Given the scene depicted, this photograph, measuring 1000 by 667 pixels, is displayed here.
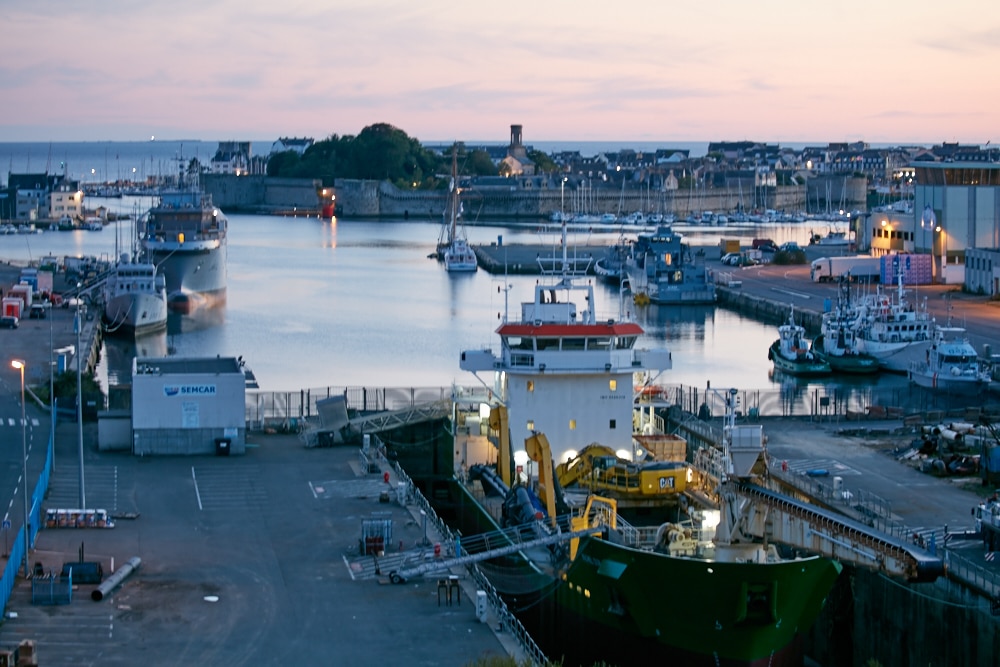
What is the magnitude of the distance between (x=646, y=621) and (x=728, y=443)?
239 cm

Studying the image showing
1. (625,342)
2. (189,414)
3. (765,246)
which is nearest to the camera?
(625,342)

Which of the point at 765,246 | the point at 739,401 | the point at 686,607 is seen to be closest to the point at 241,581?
the point at 686,607

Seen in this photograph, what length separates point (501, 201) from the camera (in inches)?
5979

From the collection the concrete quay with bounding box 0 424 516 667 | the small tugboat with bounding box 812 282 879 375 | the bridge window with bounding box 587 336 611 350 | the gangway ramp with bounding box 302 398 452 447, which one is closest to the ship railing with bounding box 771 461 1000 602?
the bridge window with bounding box 587 336 611 350

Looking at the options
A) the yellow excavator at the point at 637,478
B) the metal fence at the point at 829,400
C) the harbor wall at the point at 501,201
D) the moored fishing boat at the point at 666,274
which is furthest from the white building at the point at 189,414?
the harbor wall at the point at 501,201

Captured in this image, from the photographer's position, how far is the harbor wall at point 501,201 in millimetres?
150375

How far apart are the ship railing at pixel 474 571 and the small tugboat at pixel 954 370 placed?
19045 mm

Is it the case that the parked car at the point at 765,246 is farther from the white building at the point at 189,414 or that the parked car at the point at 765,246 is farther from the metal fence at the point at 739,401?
the white building at the point at 189,414

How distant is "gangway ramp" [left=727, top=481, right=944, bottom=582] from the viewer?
663 inches

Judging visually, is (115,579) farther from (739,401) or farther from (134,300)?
(134,300)

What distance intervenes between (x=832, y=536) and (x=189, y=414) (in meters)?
14.1

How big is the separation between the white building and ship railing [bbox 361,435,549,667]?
240cm

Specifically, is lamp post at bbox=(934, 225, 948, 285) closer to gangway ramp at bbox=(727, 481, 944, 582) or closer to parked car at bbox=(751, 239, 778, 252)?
parked car at bbox=(751, 239, 778, 252)

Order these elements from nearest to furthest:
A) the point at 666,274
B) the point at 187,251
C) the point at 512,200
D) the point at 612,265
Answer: the point at 187,251, the point at 666,274, the point at 612,265, the point at 512,200
